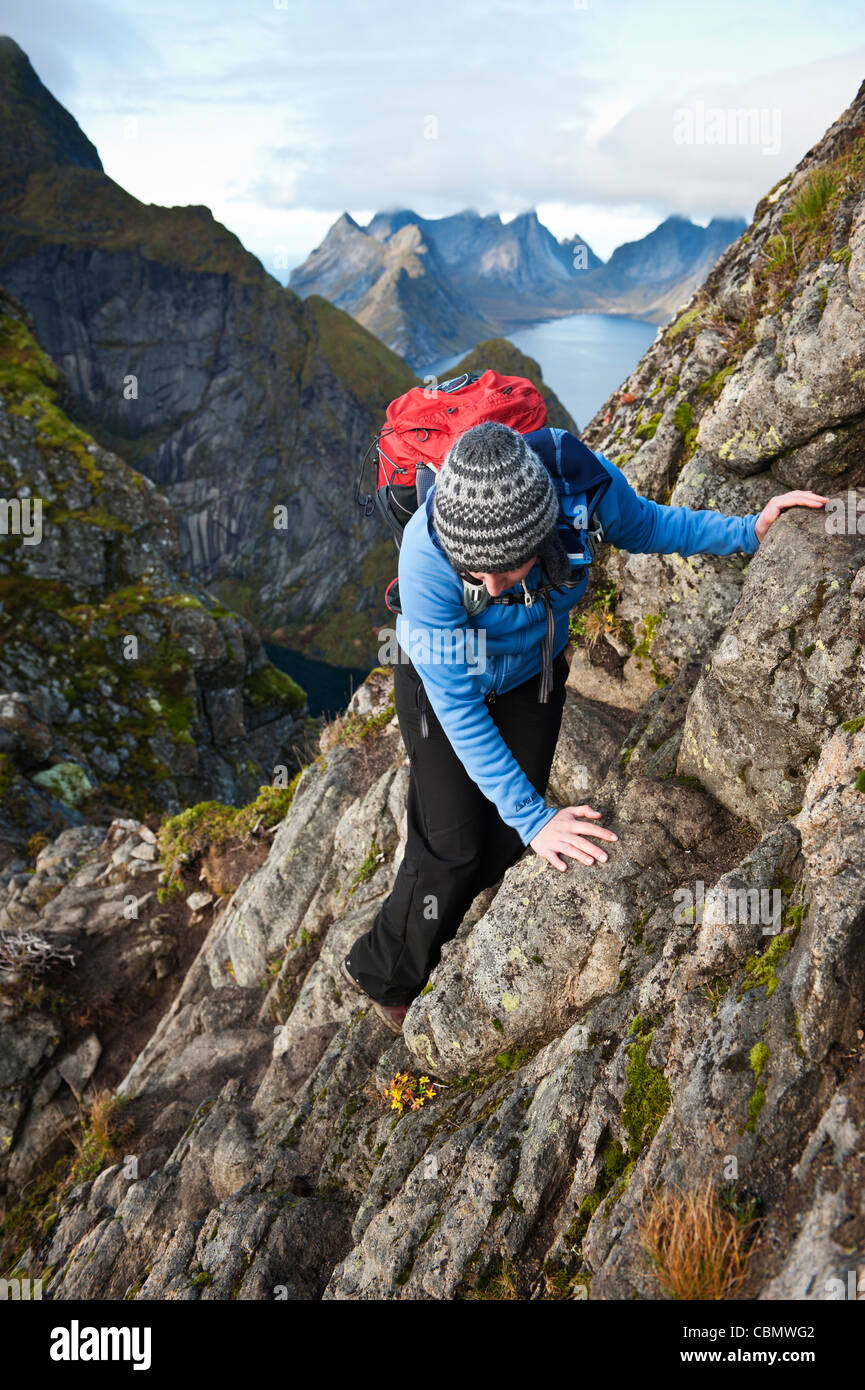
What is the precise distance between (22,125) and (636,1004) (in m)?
237

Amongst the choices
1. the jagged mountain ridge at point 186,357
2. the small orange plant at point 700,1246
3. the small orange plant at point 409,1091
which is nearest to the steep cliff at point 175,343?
the jagged mountain ridge at point 186,357

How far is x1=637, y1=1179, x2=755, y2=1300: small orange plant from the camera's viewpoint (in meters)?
3.11

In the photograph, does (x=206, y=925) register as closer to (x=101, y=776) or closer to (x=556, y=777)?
(x=556, y=777)

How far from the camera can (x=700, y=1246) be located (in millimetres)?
3176

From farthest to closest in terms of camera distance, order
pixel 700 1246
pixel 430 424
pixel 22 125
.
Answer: pixel 22 125 → pixel 430 424 → pixel 700 1246

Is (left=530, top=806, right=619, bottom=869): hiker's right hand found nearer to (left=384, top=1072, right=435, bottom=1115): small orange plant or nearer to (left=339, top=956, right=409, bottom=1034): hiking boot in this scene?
(left=384, top=1072, right=435, bottom=1115): small orange plant

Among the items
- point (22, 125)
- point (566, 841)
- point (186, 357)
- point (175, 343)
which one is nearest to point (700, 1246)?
point (566, 841)

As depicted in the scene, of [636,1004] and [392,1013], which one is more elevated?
[636,1004]

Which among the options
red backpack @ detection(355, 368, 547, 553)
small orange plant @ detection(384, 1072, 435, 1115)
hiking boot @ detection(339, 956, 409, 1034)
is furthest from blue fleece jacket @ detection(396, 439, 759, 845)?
hiking boot @ detection(339, 956, 409, 1034)

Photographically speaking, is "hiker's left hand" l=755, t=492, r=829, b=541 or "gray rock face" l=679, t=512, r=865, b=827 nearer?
"gray rock face" l=679, t=512, r=865, b=827

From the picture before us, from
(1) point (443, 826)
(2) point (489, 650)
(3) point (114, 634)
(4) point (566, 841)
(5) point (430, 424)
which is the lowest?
(3) point (114, 634)

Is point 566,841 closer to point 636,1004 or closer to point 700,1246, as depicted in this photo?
point 636,1004

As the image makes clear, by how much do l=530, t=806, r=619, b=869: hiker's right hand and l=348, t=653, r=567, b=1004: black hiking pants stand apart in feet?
2.36

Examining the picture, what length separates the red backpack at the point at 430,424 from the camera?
220 inches
